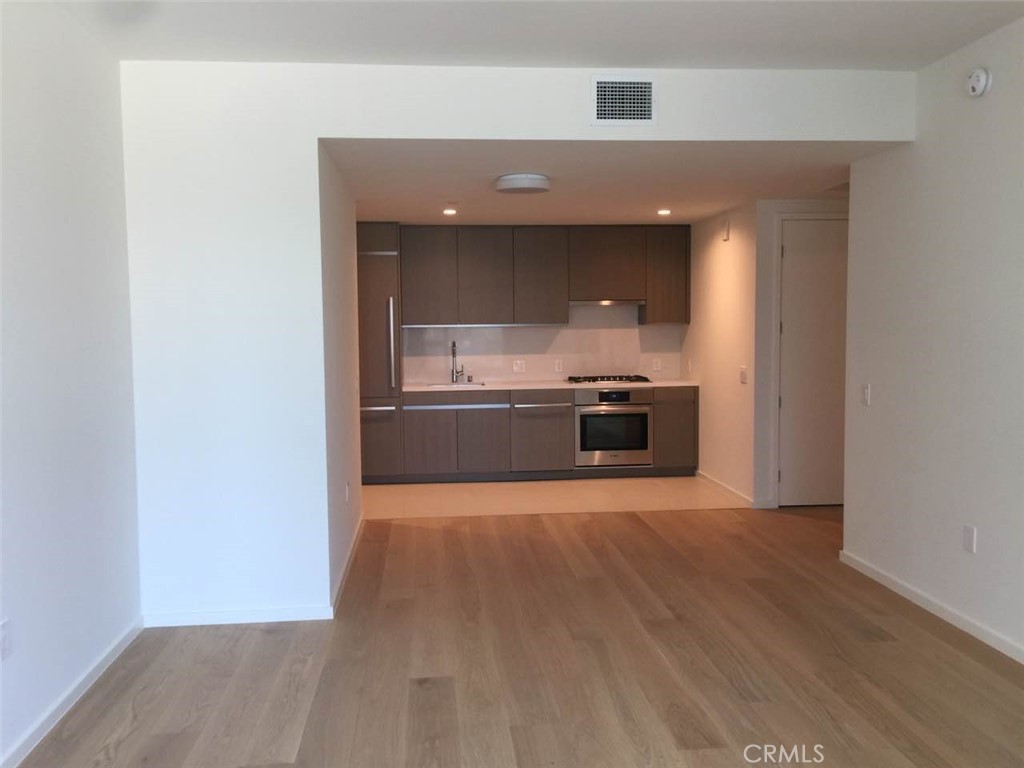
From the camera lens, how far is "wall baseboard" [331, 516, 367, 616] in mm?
3677

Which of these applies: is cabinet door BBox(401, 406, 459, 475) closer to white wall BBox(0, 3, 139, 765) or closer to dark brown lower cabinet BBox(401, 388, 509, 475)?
dark brown lower cabinet BBox(401, 388, 509, 475)

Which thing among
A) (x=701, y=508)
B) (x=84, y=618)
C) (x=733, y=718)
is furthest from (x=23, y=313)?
(x=701, y=508)

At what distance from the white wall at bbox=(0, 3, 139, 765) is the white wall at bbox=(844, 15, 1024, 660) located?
352 cm

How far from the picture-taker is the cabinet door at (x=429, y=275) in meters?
6.54

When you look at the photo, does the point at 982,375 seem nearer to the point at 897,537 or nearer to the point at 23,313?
the point at 897,537

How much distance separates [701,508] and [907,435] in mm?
2099

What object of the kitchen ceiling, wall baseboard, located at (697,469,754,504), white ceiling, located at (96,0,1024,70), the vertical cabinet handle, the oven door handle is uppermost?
white ceiling, located at (96,0,1024,70)

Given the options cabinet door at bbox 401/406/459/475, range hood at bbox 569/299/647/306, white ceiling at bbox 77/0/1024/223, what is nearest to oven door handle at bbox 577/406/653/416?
range hood at bbox 569/299/647/306

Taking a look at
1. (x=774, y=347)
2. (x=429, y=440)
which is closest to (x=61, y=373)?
(x=429, y=440)

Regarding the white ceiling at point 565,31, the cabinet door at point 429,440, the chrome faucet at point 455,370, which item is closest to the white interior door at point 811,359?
the white ceiling at point 565,31

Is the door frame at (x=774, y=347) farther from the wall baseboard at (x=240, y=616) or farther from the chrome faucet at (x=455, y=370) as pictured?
the wall baseboard at (x=240, y=616)

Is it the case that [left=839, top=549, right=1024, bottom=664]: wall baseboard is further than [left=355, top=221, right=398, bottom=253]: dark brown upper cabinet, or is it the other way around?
[left=355, top=221, right=398, bottom=253]: dark brown upper cabinet

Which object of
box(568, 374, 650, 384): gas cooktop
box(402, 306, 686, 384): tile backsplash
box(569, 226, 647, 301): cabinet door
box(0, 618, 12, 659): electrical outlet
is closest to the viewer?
box(0, 618, 12, 659): electrical outlet

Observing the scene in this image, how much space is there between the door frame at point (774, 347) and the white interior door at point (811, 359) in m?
0.03
